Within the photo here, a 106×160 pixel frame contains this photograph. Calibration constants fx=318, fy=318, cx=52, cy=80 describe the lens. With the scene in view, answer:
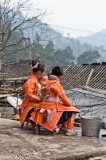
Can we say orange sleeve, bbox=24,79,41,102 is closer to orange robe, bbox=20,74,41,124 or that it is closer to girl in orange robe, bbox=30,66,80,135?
orange robe, bbox=20,74,41,124

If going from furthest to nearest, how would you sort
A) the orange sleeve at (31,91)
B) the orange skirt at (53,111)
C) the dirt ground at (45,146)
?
the orange sleeve at (31,91) → the orange skirt at (53,111) → the dirt ground at (45,146)

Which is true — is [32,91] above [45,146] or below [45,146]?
above

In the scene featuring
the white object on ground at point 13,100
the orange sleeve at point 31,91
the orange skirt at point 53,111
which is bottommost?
the white object on ground at point 13,100

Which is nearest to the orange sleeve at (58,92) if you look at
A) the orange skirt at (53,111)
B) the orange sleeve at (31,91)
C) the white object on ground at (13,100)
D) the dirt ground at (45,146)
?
the orange skirt at (53,111)

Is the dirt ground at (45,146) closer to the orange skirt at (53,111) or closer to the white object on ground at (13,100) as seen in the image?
the orange skirt at (53,111)

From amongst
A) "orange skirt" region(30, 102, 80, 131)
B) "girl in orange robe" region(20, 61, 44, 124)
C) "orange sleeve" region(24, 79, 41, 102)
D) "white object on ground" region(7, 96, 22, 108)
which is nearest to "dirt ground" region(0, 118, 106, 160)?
"orange skirt" region(30, 102, 80, 131)

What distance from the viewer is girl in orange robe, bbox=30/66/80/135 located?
5.51 meters

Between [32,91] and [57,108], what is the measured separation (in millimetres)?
594

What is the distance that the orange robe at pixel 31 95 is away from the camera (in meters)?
5.75

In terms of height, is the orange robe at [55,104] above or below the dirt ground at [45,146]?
above

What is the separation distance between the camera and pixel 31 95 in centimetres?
572

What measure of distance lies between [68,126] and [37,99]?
75 centimetres

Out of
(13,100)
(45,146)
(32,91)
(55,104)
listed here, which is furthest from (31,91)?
(13,100)

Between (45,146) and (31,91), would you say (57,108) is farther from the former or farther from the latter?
(45,146)
